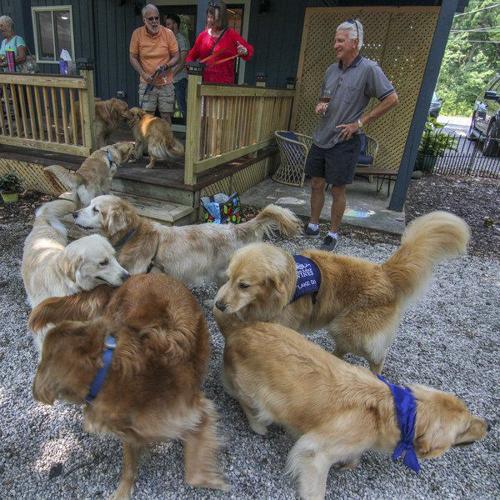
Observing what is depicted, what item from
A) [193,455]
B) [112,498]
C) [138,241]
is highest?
[138,241]

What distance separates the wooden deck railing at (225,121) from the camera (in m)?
4.26

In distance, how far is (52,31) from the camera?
9148mm

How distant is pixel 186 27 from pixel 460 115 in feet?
100

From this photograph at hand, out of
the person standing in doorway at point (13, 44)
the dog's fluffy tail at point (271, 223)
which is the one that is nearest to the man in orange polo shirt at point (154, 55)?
the person standing in doorway at point (13, 44)

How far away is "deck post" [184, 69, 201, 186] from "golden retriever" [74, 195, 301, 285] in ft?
4.51

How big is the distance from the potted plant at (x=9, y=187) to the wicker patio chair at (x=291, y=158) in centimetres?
435

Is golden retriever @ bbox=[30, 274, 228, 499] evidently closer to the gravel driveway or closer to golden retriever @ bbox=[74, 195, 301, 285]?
the gravel driveway

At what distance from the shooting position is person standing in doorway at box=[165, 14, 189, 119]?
6.06 metres

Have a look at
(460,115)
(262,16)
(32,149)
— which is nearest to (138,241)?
(32,149)

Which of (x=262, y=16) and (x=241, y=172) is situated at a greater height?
(x=262, y=16)

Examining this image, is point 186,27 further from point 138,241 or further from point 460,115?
point 460,115

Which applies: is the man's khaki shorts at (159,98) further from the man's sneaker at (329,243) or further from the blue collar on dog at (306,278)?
the blue collar on dog at (306,278)

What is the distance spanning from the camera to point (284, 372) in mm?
1823

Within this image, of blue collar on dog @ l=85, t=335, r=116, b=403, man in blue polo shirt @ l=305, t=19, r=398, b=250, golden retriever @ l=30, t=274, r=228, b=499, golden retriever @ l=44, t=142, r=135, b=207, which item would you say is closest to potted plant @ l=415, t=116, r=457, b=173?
man in blue polo shirt @ l=305, t=19, r=398, b=250
